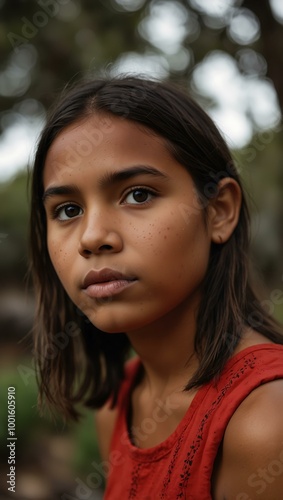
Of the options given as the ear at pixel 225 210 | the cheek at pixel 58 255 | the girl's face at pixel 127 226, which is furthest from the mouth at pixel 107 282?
the ear at pixel 225 210

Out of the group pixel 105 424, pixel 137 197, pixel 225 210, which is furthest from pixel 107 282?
pixel 105 424

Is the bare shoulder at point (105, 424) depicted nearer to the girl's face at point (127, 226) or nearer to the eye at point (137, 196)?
the girl's face at point (127, 226)

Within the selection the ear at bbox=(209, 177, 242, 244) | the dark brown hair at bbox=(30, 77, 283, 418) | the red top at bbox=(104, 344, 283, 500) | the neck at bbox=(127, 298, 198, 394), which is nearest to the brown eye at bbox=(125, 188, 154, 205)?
the dark brown hair at bbox=(30, 77, 283, 418)

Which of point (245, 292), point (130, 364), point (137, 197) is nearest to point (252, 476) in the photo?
point (245, 292)

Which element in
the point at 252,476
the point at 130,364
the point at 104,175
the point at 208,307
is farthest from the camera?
the point at 130,364

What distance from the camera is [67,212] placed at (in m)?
1.94

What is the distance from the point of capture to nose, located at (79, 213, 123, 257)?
5.61 feet

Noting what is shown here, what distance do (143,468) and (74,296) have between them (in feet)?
2.00

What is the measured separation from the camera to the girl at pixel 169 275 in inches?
65.2

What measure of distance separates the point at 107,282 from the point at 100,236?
134 millimetres

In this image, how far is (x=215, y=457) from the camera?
1.67 m

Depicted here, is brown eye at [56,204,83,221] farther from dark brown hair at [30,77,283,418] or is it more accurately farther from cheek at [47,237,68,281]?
dark brown hair at [30,77,283,418]

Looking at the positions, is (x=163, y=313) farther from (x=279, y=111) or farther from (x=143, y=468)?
(x=279, y=111)

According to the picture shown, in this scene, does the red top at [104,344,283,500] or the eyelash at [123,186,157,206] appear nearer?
the red top at [104,344,283,500]
